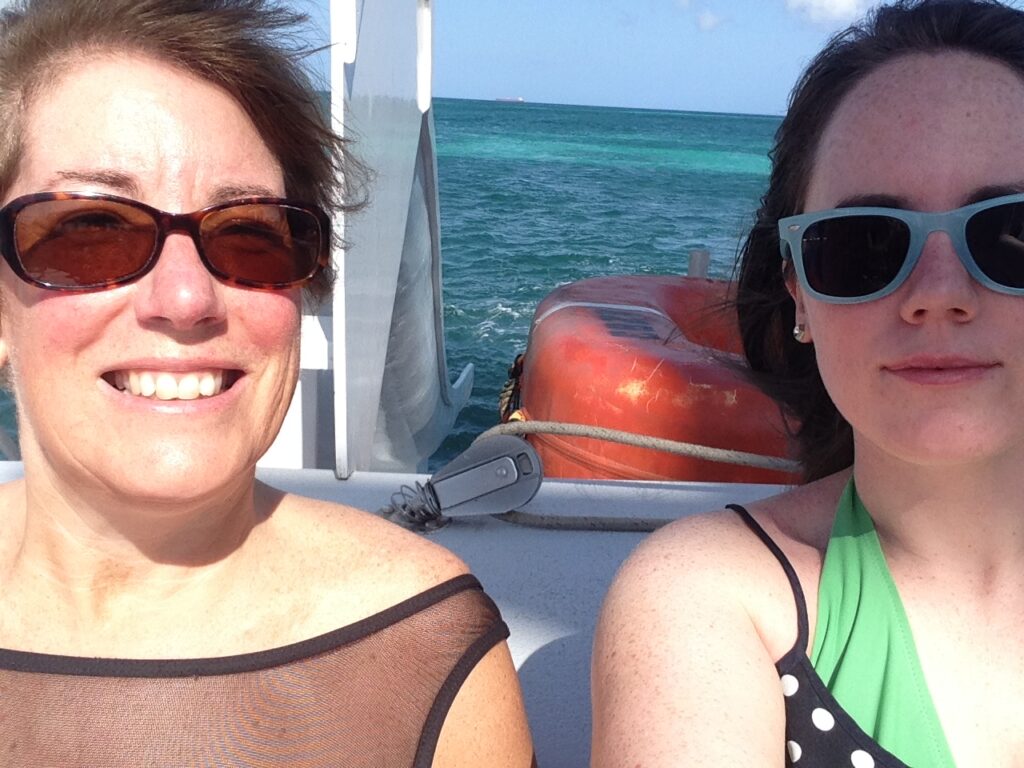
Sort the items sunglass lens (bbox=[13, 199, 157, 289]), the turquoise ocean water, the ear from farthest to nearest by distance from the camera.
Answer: the turquoise ocean water, the ear, sunglass lens (bbox=[13, 199, 157, 289])

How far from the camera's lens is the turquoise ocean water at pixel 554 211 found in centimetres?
1041

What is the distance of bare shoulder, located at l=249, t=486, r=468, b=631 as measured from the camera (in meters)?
1.18

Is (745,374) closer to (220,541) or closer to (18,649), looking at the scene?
(220,541)

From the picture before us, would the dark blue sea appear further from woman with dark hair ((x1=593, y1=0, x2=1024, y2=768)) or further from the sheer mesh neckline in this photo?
the sheer mesh neckline

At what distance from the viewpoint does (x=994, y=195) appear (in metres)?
1.10

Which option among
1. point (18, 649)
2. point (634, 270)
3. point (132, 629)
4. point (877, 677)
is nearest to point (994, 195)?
point (877, 677)

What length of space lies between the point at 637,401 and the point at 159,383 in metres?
2.73

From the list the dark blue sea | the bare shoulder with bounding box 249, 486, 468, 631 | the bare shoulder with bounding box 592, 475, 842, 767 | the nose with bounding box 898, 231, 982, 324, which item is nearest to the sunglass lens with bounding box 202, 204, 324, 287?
the bare shoulder with bounding box 249, 486, 468, 631

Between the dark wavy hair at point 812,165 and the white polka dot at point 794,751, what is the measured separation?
0.49m

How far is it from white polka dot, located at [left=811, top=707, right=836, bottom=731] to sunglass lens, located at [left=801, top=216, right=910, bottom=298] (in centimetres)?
45

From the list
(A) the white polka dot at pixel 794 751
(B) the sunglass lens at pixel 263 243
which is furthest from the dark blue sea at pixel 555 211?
(A) the white polka dot at pixel 794 751

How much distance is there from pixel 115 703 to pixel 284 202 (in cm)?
55

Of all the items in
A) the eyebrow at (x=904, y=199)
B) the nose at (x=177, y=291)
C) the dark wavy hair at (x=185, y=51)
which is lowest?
the nose at (x=177, y=291)

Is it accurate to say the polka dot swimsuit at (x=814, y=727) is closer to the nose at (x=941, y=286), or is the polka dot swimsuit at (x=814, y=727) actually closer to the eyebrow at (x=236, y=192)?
the nose at (x=941, y=286)
